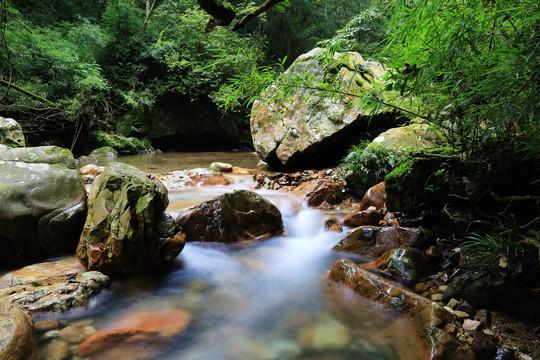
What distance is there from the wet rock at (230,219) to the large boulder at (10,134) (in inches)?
211

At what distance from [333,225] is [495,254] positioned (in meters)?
2.35

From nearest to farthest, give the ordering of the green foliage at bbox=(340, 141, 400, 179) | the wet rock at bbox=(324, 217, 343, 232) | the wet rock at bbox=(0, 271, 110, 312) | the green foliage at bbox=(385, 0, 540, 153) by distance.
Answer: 1. the green foliage at bbox=(385, 0, 540, 153)
2. the wet rock at bbox=(0, 271, 110, 312)
3. the wet rock at bbox=(324, 217, 343, 232)
4. the green foliage at bbox=(340, 141, 400, 179)

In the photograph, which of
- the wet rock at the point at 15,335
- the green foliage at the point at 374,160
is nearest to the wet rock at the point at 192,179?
the green foliage at the point at 374,160

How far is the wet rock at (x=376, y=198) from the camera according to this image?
14.9 feet

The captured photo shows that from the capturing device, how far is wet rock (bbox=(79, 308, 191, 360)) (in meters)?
1.97

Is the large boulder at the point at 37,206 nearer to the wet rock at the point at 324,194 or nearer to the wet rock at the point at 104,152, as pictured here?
the wet rock at the point at 324,194

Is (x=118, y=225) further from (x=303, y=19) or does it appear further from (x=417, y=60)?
(x=303, y=19)

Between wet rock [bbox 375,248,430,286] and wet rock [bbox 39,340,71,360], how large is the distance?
2824 mm

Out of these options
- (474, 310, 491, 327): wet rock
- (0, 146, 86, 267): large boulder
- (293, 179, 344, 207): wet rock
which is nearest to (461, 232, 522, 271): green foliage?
(474, 310, 491, 327): wet rock

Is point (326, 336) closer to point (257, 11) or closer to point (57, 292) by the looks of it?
point (57, 292)

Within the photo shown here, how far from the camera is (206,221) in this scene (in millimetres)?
4121

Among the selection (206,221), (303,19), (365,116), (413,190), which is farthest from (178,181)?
(303,19)

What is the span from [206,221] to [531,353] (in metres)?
3.57

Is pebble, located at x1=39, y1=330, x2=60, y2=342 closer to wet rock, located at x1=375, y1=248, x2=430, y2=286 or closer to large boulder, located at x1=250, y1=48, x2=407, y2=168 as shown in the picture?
wet rock, located at x1=375, y1=248, x2=430, y2=286
